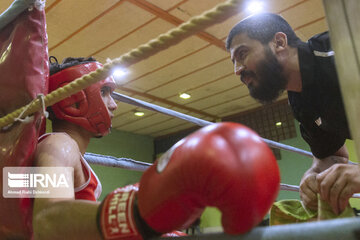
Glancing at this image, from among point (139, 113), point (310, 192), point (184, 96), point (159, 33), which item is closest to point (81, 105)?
point (310, 192)

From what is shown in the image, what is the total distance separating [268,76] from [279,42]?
7.8 inches

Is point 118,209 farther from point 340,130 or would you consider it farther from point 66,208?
point 340,130

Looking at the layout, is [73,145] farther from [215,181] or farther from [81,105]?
[215,181]

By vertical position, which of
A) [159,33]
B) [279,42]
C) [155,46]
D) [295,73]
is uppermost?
[159,33]

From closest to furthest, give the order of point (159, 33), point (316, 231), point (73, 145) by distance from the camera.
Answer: point (316, 231) → point (73, 145) → point (159, 33)

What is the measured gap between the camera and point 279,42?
1.83 metres

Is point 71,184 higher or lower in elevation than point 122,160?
lower

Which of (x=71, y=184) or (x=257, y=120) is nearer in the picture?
(x=71, y=184)

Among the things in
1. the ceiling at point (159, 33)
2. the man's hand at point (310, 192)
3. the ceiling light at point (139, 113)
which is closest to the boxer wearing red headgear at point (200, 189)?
the man's hand at point (310, 192)

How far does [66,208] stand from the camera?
0.79 metres

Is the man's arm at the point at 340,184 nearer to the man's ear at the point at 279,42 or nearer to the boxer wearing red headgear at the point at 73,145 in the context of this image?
the boxer wearing red headgear at the point at 73,145

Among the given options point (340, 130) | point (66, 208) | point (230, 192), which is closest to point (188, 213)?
point (230, 192)

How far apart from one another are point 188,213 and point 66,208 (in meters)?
0.34

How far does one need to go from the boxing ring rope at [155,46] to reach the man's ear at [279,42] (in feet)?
4.05
